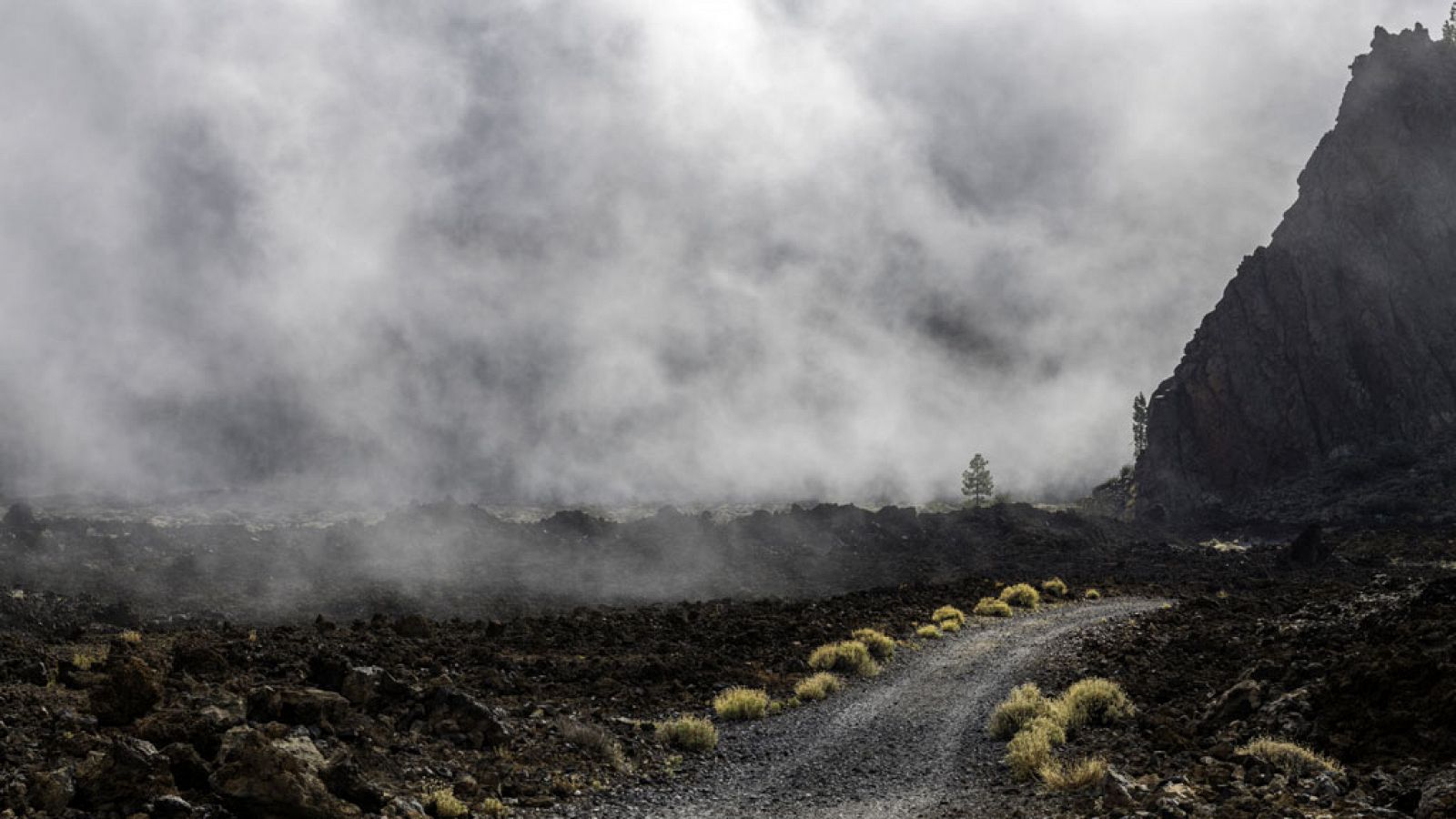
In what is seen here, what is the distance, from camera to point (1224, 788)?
12.2 metres

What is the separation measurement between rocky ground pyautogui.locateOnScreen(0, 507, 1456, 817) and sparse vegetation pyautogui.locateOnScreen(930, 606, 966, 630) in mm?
599

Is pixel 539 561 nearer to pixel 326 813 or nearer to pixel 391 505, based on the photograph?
pixel 326 813

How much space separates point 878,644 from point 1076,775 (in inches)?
569

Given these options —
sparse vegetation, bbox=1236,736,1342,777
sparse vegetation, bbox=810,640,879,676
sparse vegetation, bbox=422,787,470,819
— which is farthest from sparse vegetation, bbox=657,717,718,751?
sparse vegetation, bbox=1236,736,1342,777

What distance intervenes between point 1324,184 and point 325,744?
5238 inches

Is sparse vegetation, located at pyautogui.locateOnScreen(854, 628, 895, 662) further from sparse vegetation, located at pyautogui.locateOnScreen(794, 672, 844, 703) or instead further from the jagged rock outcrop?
the jagged rock outcrop

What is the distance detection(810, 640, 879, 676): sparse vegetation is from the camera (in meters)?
26.1

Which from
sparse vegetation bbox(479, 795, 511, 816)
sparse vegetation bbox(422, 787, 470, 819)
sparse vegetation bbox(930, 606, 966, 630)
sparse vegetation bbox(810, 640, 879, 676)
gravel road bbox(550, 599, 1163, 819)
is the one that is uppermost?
sparse vegetation bbox(930, 606, 966, 630)

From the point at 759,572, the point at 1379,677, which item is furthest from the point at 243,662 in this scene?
the point at 759,572

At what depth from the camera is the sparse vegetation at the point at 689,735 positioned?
1817 centimetres

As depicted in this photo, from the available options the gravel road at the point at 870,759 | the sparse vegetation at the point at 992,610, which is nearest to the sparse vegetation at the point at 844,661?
the gravel road at the point at 870,759

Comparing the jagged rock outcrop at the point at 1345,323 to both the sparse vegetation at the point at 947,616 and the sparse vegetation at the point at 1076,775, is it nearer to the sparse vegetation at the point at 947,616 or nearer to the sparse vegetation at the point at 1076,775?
the sparse vegetation at the point at 947,616

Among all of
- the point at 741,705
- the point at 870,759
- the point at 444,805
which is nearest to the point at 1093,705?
the point at 870,759

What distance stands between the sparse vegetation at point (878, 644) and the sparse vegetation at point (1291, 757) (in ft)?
47.4
